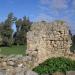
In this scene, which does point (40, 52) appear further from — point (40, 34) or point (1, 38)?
point (1, 38)

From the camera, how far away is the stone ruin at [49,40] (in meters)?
15.2

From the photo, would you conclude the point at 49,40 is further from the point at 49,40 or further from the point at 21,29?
the point at 21,29

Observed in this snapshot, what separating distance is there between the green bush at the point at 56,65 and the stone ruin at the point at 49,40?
1.61ft

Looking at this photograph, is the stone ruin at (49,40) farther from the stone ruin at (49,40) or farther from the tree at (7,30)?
the tree at (7,30)

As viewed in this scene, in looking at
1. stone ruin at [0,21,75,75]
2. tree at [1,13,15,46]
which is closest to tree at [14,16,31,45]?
tree at [1,13,15,46]

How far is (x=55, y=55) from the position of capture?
15383 mm

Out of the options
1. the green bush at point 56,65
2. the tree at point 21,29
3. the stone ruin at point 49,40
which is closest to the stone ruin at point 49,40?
the stone ruin at point 49,40

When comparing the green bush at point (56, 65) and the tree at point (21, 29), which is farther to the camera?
the tree at point (21, 29)

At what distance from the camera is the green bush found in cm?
1365

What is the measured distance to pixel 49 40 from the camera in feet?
50.5

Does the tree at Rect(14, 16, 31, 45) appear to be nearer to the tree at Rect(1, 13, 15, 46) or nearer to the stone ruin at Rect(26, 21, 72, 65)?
the tree at Rect(1, 13, 15, 46)

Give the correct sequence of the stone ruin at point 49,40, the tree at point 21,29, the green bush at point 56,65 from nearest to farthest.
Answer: the green bush at point 56,65 → the stone ruin at point 49,40 → the tree at point 21,29

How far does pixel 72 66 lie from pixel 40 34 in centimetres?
258

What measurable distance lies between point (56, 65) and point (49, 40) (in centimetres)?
178
